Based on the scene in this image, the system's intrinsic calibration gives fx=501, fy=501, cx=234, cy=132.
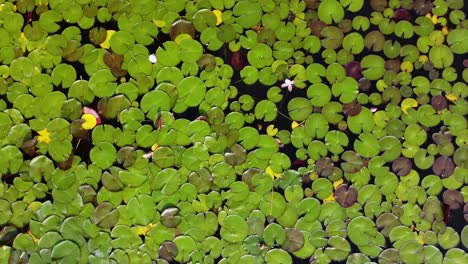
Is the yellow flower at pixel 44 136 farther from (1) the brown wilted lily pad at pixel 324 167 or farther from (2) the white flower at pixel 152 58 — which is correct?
(1) the brown wilted lily pad at pixel 324 167

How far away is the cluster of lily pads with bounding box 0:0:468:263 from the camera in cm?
111

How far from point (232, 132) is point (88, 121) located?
325 millimetres

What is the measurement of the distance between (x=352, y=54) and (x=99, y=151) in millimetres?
611

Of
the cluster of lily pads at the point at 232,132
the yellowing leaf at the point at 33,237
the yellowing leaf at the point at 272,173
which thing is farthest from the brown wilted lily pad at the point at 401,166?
the yellowing leaf at the point at 33,237

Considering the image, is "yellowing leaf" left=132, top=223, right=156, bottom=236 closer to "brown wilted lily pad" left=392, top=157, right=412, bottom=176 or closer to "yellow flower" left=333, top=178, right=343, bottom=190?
"yellow flower" left=333, top=178, right=343, bottom=190

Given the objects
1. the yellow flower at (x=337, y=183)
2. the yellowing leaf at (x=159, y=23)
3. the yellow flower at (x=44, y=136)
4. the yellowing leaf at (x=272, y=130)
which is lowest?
the yellow flower at (x=337, y=183)

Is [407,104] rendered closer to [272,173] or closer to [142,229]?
[272,173]

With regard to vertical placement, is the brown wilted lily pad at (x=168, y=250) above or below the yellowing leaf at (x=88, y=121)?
below

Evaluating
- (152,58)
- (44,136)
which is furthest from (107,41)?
(44,136)

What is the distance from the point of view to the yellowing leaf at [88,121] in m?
1.13

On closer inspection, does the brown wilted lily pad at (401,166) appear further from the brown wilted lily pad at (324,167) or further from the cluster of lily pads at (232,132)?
the brown wilted lily pad at (324,167)

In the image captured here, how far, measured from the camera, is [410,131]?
1118 mm

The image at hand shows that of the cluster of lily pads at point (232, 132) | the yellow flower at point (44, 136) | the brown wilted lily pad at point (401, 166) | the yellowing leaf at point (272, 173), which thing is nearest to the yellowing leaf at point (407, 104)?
the cluster of lily pads at point (232, 132)

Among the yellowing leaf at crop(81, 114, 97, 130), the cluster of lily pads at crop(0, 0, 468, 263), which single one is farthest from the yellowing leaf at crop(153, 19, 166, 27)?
the yellowing leaf at crop(81, 114, 97, 130)
